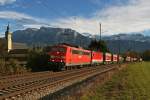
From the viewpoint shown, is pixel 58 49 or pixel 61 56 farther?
pixel 58 49

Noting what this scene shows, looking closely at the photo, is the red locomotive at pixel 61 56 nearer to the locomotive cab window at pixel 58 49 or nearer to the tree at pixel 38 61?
the locomotive cab window at pixel 58 49

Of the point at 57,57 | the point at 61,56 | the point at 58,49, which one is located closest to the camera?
the point at 61,56

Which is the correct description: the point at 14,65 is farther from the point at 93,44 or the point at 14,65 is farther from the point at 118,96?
the point at 93,44

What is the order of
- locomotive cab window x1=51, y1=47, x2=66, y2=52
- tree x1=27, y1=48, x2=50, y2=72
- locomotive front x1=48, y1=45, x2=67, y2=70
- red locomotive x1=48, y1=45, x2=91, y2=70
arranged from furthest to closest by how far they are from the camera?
tree x1=27, y1=48, x2=50, y2=72, locomotive cab window x1=51, y1=47, x2=66, y2=52, red locomotive x1=48, y1=45, x2=91, y2=70, locomotive front x1=48, y1=45, x2=67, y2=70

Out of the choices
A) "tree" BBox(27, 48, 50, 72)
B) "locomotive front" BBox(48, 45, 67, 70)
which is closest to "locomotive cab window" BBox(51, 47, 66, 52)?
"locomotive front" BBox(48, 45, 67, 70)

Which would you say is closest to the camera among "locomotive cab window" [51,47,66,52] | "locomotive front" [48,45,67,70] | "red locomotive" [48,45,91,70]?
"locomotive front" [48,45,67,70]

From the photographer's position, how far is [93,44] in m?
114

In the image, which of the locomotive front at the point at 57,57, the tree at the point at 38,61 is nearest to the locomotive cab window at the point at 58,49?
the locomotive front at the point at 57,57

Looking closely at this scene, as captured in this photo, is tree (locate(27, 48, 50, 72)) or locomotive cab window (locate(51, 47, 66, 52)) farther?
tree (locate(27, 48, 50, 72))

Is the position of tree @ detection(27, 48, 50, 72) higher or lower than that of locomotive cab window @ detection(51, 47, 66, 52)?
lower

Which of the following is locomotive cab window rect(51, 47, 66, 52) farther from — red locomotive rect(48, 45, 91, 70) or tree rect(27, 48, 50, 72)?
tree rect(27, 48, 50, 72)

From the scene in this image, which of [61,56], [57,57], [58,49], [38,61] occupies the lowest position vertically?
[38,61]

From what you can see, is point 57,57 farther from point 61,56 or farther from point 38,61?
point 38,61

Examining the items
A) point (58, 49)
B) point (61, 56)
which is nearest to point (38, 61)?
point (58, 49)
